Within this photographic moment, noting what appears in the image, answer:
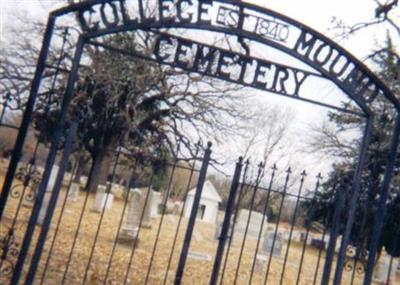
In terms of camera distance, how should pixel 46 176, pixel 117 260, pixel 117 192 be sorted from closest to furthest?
pixel 46 176 < pixel 117 260 < pixel 117 192

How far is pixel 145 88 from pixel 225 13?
15.8 metres

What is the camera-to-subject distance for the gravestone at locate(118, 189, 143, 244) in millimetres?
9805

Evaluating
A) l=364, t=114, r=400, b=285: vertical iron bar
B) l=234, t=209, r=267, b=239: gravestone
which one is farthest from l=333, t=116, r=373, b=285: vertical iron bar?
l=234, t=209, r=267, b=239: gravestone

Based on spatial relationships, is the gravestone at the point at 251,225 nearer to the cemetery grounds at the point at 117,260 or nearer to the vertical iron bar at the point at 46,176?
the cemetery grounds at the point at 117,260

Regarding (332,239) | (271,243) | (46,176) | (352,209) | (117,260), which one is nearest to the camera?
(46,176)

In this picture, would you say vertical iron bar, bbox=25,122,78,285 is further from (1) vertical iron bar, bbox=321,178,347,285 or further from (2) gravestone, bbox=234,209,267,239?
(2) gravestone, bbox=234,209,267,239

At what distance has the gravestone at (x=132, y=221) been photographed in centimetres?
980

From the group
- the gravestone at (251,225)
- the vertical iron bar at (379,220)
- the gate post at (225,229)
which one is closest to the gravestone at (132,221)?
the gate post at (225,229)

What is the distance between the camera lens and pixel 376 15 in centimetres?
783

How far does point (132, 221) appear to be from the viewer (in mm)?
10266

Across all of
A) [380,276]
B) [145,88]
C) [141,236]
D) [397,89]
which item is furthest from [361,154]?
[145,88]

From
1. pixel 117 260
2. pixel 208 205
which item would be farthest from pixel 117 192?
pixel 117 260

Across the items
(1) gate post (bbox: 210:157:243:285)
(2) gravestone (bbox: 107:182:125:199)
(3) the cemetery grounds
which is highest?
(1) gate post (bbox: 210:157:243:285)

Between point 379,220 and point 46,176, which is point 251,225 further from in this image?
point 46,176
